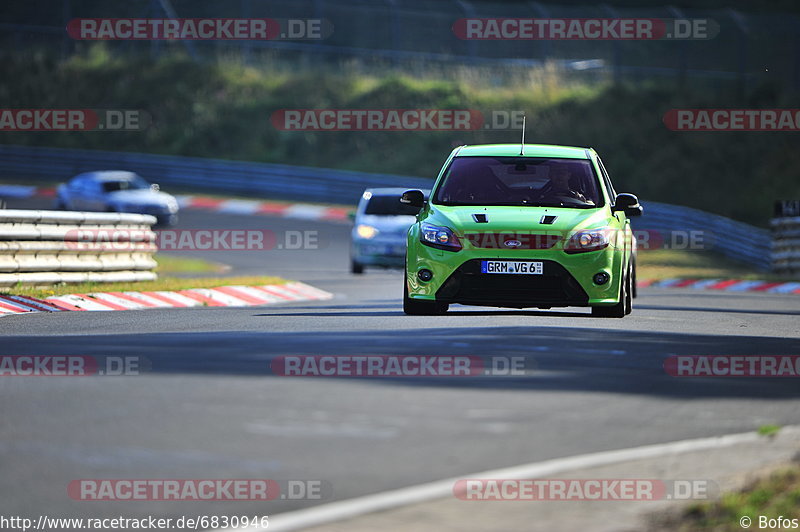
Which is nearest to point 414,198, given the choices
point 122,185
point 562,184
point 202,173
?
point 562,184

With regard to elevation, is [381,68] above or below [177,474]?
above

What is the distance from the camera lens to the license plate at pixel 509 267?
545 inches

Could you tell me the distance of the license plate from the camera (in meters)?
13.8

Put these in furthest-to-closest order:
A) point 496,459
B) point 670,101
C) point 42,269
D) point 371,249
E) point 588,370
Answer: point 670,101 < point 371,249 < point 42,269 < point 588,370 < point 496,459

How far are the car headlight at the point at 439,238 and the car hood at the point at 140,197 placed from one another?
22363 mm

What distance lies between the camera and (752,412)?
8.99 meters

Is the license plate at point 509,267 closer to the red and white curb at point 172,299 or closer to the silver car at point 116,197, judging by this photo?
the red and white curb at point 172,299

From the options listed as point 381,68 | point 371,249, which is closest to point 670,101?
point 381,68

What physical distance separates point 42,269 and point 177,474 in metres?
12.8

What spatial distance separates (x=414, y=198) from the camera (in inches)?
584

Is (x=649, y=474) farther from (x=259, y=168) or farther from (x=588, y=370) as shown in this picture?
(x=259, y=168)

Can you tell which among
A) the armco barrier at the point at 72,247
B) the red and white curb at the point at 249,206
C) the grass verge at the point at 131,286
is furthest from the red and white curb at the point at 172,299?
the red and white curb at the point at 249,206

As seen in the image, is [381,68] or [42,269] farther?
[381,68]

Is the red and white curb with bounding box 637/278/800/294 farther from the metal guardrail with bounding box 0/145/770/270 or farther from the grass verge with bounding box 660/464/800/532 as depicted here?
the grass verge with bounding box 660/464/800/532
